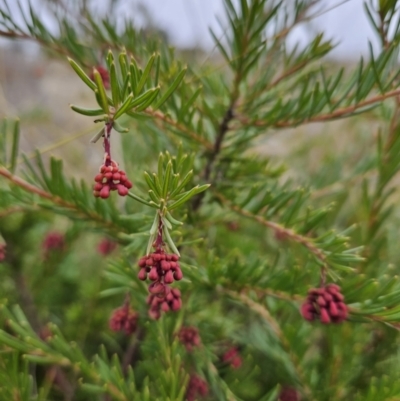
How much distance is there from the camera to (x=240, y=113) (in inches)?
12.2

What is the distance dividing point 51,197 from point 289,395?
0.75ft

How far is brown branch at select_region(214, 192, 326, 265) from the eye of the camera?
0.26 meters

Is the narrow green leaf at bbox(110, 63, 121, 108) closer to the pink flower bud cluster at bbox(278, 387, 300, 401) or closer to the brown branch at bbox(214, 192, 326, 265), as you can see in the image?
the brown branch at bbox(214, 192, 326, 265)

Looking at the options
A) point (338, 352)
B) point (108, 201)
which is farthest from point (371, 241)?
point (108, 201)

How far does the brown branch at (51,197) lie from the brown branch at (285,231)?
0.08 meters

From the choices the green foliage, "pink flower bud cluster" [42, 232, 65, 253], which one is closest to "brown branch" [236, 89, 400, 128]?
the green foliage

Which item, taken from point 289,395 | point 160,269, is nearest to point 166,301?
point 160,269

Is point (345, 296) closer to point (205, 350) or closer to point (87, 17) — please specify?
point (205, 350)

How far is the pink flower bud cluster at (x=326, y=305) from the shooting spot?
234 millimetres

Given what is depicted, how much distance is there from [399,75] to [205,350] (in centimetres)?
22

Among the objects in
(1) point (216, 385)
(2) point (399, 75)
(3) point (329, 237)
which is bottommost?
(1) point (216, 385)

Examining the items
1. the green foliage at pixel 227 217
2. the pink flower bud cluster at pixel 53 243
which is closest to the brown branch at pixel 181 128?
the green foliage at pixel 227 217

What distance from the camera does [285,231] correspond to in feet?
0.90

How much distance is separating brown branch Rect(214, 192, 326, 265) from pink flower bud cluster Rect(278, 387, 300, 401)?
0.13 meters
